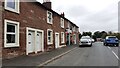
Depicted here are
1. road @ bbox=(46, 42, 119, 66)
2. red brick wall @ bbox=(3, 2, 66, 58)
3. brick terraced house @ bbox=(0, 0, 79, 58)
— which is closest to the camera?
road @ bbox=(46, 42, 119, 66)

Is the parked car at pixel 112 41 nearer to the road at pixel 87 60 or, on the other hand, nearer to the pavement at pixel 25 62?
the road at pixel 87 60

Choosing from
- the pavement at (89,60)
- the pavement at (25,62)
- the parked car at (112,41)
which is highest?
the parked car at (112,41)

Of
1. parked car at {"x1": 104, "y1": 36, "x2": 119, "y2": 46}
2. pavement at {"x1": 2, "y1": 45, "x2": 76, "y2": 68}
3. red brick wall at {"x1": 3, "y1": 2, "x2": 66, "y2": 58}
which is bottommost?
pavement at {"x1": 2, "y1": 45, "x2": 76, "y2": 68}

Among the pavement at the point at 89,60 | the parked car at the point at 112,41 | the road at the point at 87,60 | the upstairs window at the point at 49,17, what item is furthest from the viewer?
the parked car at the point at 112,41

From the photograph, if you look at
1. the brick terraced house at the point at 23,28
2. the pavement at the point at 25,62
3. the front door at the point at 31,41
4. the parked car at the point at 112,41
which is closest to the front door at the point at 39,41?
the brick terraced house at the point at 23,28

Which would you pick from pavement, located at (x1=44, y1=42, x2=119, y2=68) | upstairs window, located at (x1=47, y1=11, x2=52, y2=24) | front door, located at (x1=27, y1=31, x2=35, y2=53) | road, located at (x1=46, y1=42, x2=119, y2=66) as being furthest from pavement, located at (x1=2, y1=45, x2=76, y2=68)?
upstairs window, located at (x1=47, y1=11, x2=52, y2=24)

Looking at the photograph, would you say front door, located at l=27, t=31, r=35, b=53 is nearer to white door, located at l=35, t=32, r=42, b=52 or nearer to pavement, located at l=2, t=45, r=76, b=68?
white door, located at l=35, t=32, r=42, b=52

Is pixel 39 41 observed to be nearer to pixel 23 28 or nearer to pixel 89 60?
pixel 23 28

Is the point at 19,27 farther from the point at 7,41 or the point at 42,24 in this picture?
the point at 42,24

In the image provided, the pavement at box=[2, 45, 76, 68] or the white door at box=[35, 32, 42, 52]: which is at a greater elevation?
the white door at box=[35, 32, 42, 52]

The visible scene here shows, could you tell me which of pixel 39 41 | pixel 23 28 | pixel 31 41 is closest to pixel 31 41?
pixel 31 41

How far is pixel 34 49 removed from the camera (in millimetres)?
18750

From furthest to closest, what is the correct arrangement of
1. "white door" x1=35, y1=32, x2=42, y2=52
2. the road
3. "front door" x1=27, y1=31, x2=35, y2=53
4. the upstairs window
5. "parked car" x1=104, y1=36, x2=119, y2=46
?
1. "parked car" x1=104, y1=36, x2=119, y2=46
2. the upstairs window
3. "white door" x1=35, y1=32, x2=42, y2=52
4. "front door" x1=27, y1=31, x2=35, y2=53
5. the road

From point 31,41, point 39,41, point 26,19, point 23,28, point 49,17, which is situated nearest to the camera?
point 23,28
